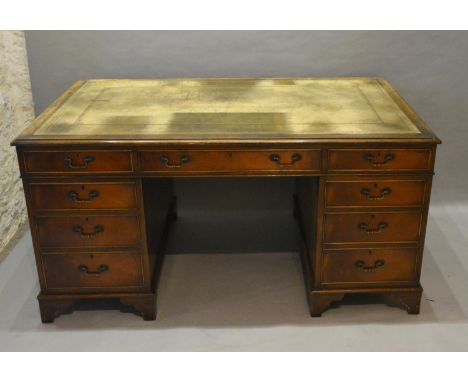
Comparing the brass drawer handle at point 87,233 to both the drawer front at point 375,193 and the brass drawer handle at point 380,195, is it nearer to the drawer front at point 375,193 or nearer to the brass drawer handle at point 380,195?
the drawer front at point 375,193

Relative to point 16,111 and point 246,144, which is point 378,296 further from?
point 16,111

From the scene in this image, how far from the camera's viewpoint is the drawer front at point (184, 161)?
Answer: 2.29 metres

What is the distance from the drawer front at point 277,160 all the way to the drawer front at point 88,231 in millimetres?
493

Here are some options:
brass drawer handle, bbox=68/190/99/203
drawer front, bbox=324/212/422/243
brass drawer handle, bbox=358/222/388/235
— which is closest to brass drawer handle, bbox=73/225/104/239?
brass drawer handle, bbox=68/190/99/203

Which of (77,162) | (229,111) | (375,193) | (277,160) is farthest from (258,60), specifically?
(77,162)

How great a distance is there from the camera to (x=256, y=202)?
3.42m

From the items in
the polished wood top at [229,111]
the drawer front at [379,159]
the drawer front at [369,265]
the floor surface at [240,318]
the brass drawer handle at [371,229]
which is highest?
the polished wood top at [229,111]

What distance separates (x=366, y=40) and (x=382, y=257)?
1.20 metres

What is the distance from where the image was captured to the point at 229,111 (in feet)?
8.36

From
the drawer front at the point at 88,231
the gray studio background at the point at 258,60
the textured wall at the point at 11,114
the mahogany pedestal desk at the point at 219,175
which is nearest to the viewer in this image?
the mahogany pedestal desk at the point at 219,175

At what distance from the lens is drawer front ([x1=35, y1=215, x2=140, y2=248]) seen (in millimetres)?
2396

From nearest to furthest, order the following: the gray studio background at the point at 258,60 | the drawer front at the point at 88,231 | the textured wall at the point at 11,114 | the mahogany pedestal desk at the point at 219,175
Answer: the mahogany pedestal desk at the point at 219,175 < the drawer front at the point at 88,231 < the textured wall at the point at 11,114 < the gray studio background at the point at 258,60

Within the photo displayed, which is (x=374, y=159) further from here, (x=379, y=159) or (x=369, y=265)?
(x=369, y=265)

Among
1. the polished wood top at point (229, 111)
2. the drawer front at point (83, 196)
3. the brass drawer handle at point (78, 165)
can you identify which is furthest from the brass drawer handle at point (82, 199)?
the polished wood top at point (229, 111)
